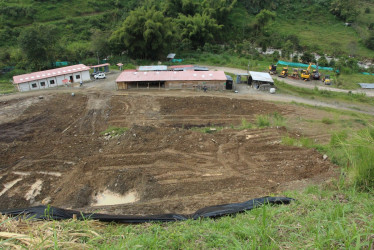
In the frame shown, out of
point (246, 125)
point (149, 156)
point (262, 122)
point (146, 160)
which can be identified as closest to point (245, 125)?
point (246, 125)

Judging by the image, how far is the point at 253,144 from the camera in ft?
43.6

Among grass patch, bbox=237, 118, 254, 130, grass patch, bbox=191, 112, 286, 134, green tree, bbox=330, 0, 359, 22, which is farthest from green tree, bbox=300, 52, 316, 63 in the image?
green tree, bbox=330, 0, 359, 22

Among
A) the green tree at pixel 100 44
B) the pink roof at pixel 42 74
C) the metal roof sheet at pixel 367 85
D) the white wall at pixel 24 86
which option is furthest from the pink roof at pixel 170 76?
the metal roof sheet at pixel 367 85

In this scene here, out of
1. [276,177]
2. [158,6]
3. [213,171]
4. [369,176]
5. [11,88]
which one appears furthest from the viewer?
[158,6]

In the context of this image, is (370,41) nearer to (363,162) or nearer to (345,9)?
(345,9)

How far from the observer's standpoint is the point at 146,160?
40.3 ft

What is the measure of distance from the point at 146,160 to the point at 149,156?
14.6 inches

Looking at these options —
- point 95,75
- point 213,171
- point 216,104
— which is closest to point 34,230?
point 213,171

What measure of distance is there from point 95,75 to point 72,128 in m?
11.9

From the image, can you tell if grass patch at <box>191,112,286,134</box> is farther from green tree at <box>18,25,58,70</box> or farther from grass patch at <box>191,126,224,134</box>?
green tree at <box>18,25,58,70</box>

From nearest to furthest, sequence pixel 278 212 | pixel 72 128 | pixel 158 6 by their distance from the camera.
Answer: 1. pixel 278 212
2. pixel 72 128
3. pixel 158 6

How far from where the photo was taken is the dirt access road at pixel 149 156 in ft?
32.3

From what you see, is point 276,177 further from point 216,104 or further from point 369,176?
point 216,104

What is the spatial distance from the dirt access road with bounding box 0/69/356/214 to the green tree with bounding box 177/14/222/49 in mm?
20495
